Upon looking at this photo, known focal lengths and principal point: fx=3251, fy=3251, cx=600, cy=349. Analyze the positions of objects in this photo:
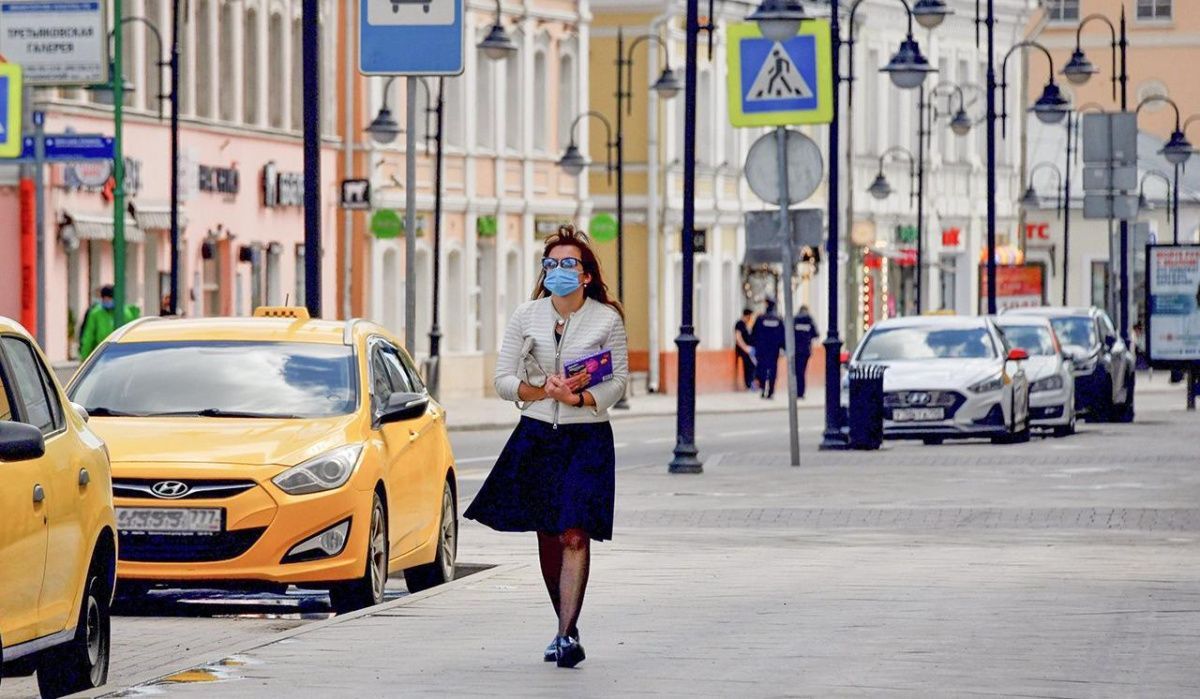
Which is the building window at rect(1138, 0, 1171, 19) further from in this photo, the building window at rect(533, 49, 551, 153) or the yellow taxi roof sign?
the yellow taxi roof sign

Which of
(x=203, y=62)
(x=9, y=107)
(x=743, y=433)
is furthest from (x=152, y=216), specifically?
(x=9, y=107)

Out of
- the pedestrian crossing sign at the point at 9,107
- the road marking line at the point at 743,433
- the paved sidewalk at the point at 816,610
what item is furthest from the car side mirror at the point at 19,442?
the road marking line at the point at 743,433

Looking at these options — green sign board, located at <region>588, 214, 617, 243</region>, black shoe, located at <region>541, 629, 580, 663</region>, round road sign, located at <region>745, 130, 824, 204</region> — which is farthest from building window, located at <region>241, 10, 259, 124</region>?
black shoe, located at <region>541, 629, 580, 663</region>

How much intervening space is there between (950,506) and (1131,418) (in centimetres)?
2106

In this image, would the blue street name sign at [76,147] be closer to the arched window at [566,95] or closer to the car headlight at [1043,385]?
the car headlight at [1043,385]

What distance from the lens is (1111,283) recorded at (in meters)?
72.0

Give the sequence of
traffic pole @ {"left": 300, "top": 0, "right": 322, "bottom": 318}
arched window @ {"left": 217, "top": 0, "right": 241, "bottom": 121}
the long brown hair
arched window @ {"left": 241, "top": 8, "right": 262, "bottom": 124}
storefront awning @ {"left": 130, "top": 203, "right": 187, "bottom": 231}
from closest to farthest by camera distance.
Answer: the long brown hair < traffic pole @ {"left": 300, "top": 0, "right": 322, "bottom": 318} < storefront awning @ {"left": 130, "top": 203, "right": 187, "bottom": 231} < arched window @ {"left": 217, "top": 0, "right": 241, "bottom": 121} < arched window @ {"left": 241, "top": 8, "right": 262, "bottom": 124}

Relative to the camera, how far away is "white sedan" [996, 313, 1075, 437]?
37.8 meters

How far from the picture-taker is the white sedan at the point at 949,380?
3422 centimetres

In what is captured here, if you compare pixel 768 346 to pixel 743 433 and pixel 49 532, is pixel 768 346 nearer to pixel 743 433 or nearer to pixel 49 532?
pixel 743 433

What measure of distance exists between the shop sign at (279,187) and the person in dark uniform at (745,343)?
→ 13.5m

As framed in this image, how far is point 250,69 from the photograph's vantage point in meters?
55.7

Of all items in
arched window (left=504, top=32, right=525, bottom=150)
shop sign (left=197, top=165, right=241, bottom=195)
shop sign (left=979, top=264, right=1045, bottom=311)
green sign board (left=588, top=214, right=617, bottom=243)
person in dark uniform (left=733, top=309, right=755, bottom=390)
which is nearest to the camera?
shop sign (left=197, top=165, right=241, bottom=195)

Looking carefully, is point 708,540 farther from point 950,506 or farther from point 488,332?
point 488,332
